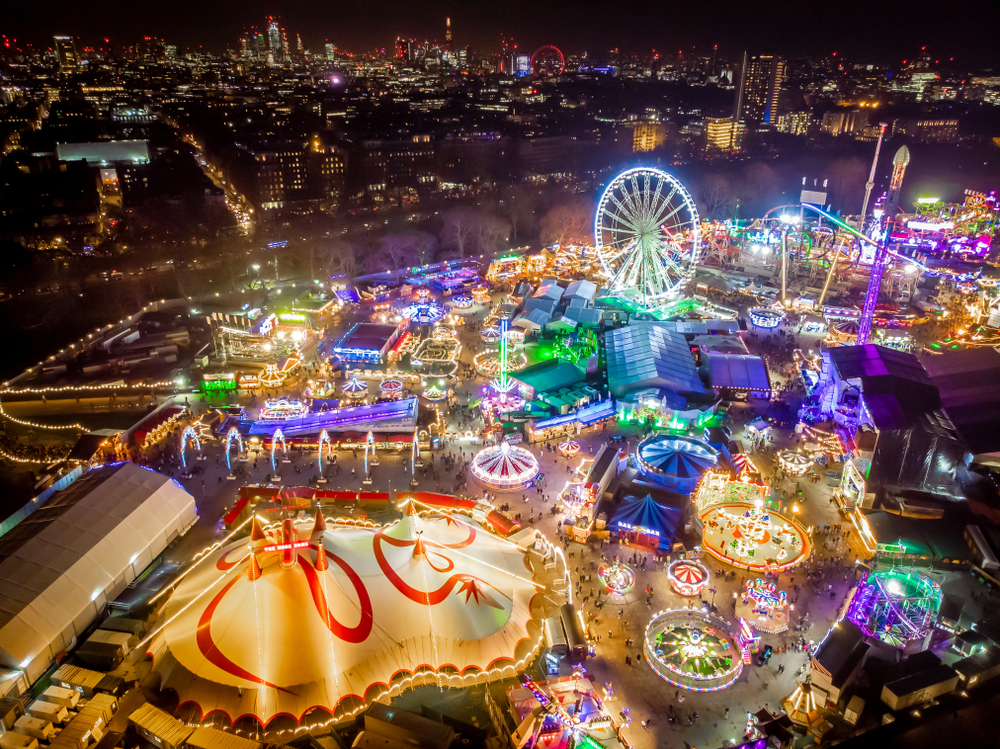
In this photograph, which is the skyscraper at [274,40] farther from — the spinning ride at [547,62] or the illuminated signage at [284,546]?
the illuminated signage at [284,546]

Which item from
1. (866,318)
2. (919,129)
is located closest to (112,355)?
(866,318)

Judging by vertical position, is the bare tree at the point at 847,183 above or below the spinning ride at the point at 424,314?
above

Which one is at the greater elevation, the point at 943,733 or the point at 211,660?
the point at 943,733

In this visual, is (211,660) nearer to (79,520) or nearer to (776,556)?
(79,520)

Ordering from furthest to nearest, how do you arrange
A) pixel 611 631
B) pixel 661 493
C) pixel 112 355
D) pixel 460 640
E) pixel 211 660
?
pixel 112 355 → pixel 661 493 → pixel 611 631 → pixel 460 640 → pixel 211 660

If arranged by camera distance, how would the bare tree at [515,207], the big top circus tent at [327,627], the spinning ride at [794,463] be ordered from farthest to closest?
1. the bare tree at [515,207]
2. the spinning ride at [794,463]
3. the big top circus tent at [327,627]

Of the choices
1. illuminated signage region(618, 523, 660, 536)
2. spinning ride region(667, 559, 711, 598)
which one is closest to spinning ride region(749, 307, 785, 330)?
illuminated signage region(618, 523, 660, 536)

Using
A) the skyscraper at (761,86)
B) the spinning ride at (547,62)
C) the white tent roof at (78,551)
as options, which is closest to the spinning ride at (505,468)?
the white tent roof at (78,551)
